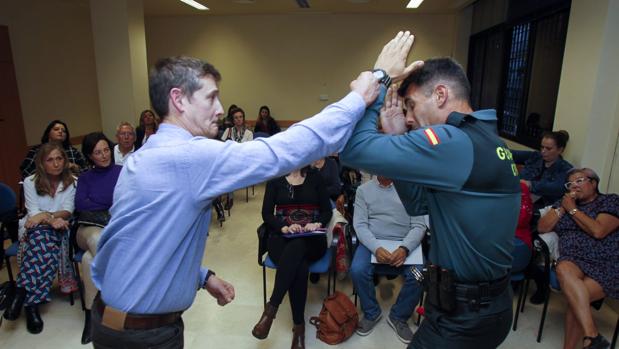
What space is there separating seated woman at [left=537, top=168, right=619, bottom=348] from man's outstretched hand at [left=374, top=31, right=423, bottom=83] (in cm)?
208

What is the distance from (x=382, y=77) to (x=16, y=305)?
2.95 metres

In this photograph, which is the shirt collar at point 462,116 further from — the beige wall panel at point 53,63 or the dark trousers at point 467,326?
the beige wall panel at point 53,63

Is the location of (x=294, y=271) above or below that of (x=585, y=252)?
below

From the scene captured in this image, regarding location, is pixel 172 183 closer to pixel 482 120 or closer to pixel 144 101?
pixel 482 120

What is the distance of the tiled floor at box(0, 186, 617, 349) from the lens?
2.43 metres

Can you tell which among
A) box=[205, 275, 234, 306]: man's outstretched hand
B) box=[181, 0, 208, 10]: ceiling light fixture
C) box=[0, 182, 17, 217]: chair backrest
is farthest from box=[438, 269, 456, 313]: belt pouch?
box=[181, 0, 208, 10]: ceiling light fixture

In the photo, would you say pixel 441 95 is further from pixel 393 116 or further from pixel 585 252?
pixel 585 252

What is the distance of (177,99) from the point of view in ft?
3.31

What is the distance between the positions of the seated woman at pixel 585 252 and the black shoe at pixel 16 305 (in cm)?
362

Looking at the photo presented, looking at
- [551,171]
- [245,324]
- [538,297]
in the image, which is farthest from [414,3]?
[245,324]

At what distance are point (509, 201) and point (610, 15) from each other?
2.78 meters

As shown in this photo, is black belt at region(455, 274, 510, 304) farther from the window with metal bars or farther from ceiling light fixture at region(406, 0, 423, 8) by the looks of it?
ceiling light fixture at region(406, 0, 423, 8)

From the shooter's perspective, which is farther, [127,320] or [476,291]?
[476,291]

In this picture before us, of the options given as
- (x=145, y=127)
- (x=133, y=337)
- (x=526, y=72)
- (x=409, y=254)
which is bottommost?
(x=409, y=254)
